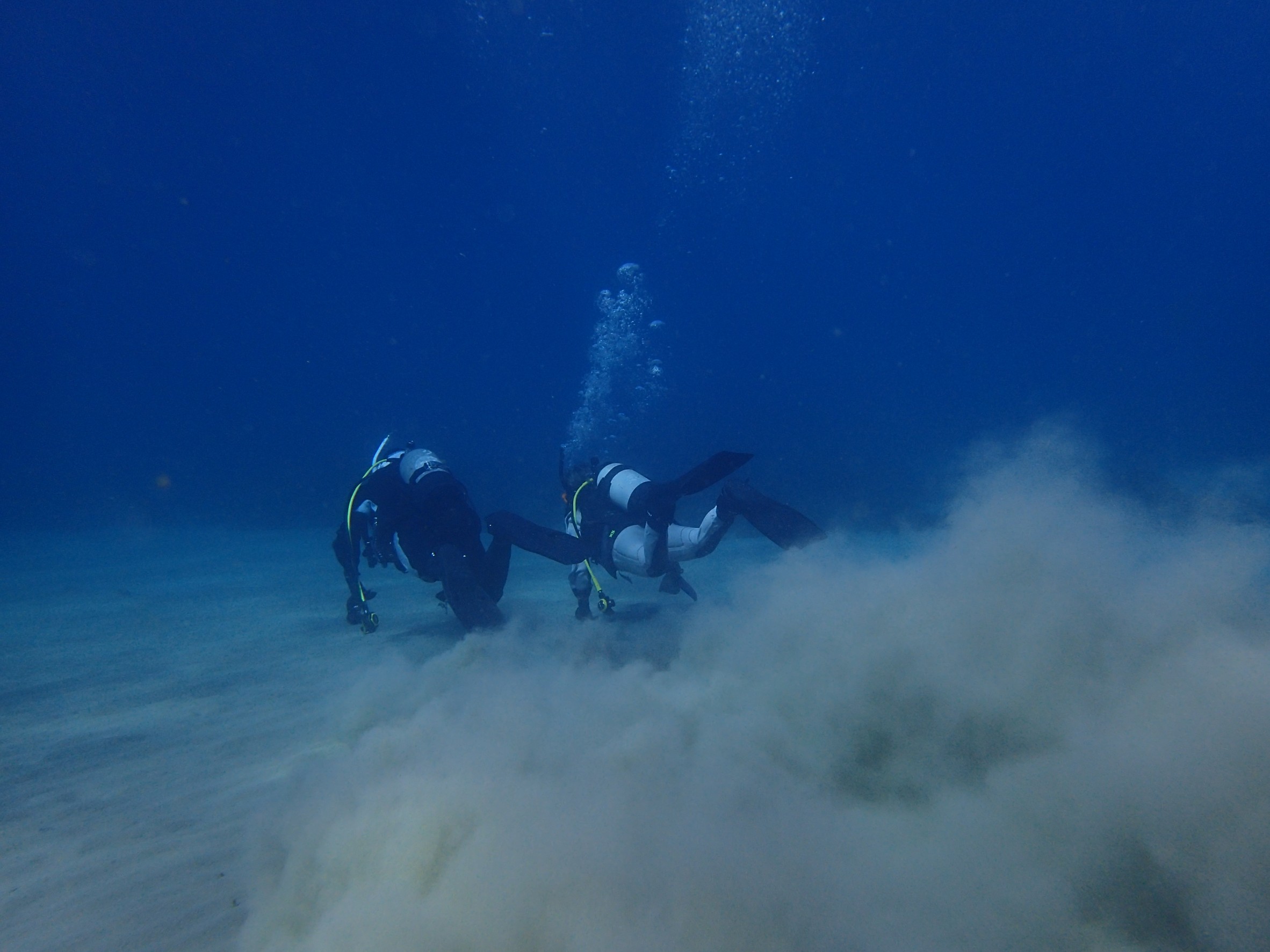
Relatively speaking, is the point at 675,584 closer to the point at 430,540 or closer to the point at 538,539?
the point at 538,539

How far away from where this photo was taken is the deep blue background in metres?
32.8

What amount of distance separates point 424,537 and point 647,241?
5094 cm

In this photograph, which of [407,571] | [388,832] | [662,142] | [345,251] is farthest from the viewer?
[345,251]

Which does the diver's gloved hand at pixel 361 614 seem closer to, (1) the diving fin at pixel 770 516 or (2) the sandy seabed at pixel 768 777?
(2) the sandy seabed at pixel 768 777

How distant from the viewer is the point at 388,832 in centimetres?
221

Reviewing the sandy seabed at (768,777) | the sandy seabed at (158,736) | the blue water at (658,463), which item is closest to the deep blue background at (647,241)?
the blue water at (658,463)

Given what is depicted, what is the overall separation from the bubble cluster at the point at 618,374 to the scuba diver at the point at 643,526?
Result: 125cm

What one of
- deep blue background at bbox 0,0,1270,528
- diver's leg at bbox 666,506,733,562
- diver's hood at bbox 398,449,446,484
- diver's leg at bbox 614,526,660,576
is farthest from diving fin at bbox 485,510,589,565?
deep blue background at bbox 0,0,1270,528

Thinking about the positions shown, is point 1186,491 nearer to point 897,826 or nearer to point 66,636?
point 897,826

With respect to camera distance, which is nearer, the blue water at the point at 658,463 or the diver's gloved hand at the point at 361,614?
the blue water at the point at 658,463

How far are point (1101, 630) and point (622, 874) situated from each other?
2674 mm

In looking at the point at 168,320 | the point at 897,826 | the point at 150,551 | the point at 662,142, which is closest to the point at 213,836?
the point at 897,826

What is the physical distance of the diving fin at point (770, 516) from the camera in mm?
5316

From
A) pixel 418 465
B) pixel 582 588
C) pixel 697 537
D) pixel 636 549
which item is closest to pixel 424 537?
pixel 418 465
